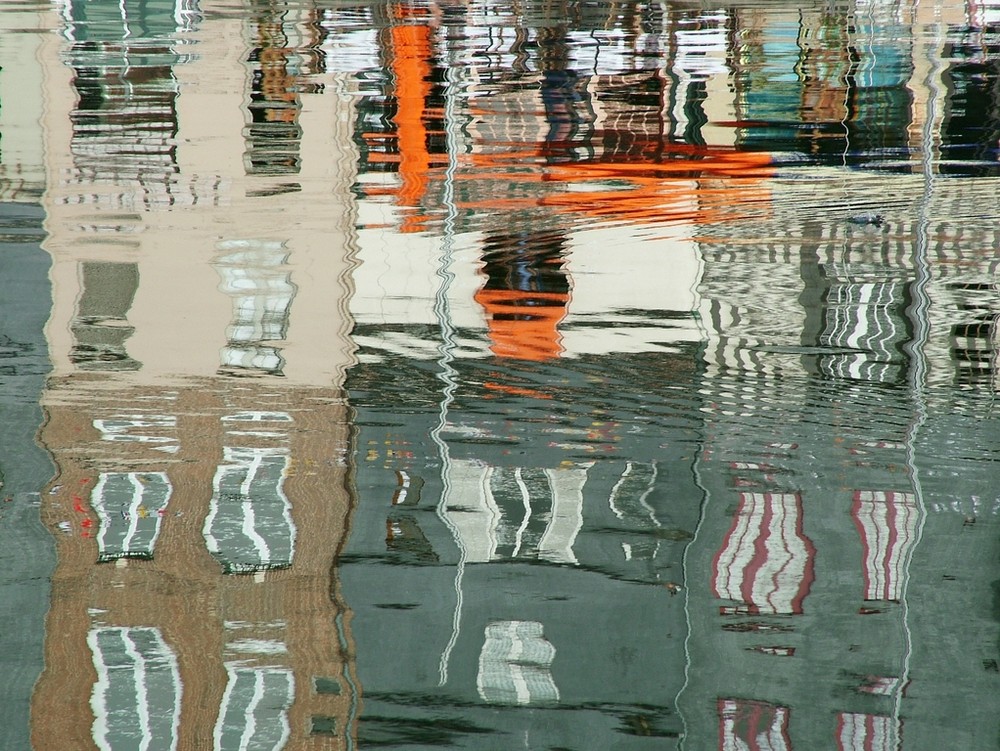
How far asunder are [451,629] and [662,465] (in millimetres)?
776

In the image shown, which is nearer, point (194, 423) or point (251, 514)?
point (251, 514)

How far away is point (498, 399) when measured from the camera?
9.97 feet

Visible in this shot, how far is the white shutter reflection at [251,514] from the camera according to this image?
7.83ft

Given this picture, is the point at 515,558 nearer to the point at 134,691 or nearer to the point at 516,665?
the point at 516,665

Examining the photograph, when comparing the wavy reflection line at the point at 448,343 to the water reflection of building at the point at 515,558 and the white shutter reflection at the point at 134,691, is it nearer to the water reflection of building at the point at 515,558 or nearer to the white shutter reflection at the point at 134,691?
the water reflection of building at the point at 515,558

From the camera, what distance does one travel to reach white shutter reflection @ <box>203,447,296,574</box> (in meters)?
2.39

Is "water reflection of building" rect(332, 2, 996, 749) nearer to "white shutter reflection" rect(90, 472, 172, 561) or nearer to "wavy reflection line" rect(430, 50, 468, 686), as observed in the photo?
"wavy reflection line" rect(430, 50, 468, 686)

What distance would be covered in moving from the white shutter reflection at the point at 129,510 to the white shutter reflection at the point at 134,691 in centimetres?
29

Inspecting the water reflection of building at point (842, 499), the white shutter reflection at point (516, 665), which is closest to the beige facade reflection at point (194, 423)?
the white shutter reflection at point (516, 665)

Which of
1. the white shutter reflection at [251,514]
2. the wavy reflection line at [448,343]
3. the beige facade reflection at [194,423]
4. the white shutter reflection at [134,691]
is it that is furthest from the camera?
the white shutter reflection at [251,514]

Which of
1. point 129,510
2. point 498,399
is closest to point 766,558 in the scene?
point 498,399

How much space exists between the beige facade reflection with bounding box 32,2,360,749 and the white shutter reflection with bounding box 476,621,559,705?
0.77ft

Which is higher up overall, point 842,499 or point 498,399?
point 498,399

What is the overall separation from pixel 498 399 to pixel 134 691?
4.31 feet
